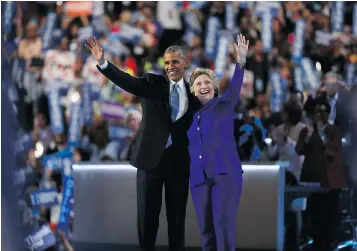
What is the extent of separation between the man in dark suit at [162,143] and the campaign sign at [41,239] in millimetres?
1522

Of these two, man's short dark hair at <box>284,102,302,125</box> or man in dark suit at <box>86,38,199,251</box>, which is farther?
man's short dark hair at <box>284,102,302,125</box>

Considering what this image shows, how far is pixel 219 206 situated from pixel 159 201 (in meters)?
0.37

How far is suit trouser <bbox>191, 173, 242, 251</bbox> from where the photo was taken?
3.62 m

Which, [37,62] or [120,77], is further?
[37,62]

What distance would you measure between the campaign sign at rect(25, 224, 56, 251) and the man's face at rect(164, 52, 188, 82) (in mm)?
1896

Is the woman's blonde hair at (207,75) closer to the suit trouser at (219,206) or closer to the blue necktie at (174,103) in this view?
the blue necktie at (174,103)

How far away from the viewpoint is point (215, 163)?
3.68 meters

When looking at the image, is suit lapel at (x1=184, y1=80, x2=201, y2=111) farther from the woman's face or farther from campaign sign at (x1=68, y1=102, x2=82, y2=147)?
campaign sign at (x1=68, y1=102, x2=82, y2=147)

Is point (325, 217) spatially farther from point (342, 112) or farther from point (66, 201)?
point (66, 201)

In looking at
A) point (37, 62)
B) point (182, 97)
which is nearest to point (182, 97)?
point (182, 97)

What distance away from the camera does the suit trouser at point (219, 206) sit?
3623mm

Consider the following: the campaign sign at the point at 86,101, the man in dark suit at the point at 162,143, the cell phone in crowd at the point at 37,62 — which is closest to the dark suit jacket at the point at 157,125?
the man in dark suit at the point at 162,143

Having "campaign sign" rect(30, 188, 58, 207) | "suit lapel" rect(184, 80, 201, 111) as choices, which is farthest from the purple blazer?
"campaign sign" rect(30, 188, 58, 207)

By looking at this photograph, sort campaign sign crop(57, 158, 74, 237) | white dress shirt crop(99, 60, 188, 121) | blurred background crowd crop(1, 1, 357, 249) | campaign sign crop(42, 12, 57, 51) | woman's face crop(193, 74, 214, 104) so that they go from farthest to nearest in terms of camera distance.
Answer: campaign sign crop(42, 12, 57, 51)
blurred background crowd crop(1, 1, 357, 249)
campaign sign crop(57, 158, 74, 237)
white dress shirt crop(99, 60, 188, 121)
woman's face crop(193, 74, 214, 104)
